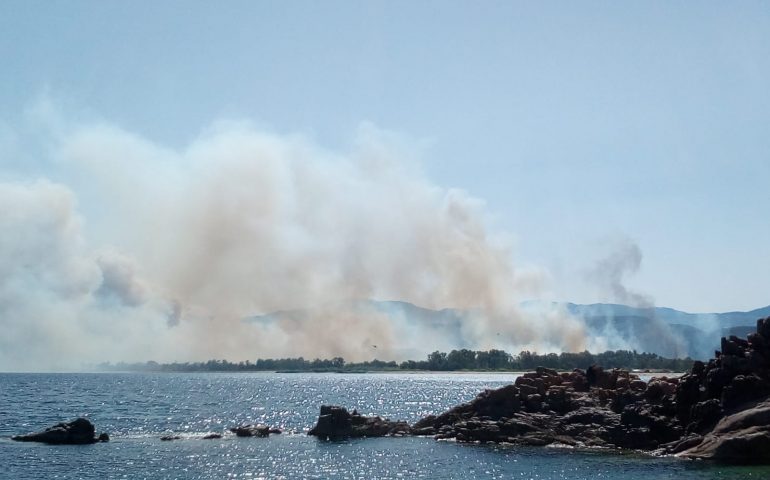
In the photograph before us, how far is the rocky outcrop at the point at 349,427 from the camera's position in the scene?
11300 centimetres

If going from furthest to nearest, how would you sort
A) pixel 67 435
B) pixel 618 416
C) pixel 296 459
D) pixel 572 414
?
pixel 572 414
pixel 618 416
pixel 67 435
pixel 296 459

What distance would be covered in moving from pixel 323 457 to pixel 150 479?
22.5 m

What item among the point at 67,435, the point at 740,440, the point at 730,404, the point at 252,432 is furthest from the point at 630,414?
the point at 67,435

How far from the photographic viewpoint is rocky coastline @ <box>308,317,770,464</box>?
281 ft

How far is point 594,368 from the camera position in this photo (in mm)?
119750

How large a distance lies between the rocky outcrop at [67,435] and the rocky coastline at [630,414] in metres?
30.5

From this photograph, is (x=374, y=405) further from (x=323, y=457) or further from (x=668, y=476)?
(x=668, y=476)

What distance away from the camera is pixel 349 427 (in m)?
113

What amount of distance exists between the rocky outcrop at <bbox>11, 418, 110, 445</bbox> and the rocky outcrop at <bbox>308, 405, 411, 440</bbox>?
29199mm

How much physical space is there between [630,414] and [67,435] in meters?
69.4

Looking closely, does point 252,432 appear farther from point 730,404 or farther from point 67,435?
point 730,404

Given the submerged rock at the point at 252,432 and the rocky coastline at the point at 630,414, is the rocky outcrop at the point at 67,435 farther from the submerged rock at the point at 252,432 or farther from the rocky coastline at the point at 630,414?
the rocky coastline at the point at 630,414

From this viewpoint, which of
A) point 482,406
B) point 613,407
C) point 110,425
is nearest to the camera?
point 613,407

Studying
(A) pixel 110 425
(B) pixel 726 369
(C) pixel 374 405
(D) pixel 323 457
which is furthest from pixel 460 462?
(C) pixel 374 405
